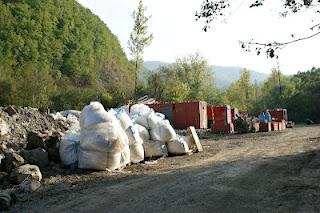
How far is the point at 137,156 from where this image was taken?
34.7 feet

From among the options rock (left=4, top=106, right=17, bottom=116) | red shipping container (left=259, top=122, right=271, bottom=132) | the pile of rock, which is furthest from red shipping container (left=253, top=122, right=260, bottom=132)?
rock (left=4, top=106, right=17, bottom=116)

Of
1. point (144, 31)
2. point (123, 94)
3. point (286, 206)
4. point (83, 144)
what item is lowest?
point (286, 206)

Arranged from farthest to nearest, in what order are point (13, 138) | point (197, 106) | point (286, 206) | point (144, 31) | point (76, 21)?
point (76, 21) → point (144, 31) → point (197, 106) → point (13, 138) → point (286, 206)

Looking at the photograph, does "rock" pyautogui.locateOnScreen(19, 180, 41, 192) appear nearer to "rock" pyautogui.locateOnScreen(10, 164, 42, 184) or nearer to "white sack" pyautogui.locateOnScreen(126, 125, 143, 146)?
"rock" pyautogui.locateOnScreen(10, 164, 42, 184)

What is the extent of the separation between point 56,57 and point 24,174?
63221 mm

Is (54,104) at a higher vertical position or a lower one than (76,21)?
lower

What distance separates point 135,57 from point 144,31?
2.36m

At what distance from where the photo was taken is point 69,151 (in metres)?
9.45

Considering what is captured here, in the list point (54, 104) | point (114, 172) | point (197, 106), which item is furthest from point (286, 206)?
point (54, 104)

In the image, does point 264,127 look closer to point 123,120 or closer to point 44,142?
point 123,120

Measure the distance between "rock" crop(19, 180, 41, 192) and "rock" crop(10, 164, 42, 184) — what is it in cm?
34

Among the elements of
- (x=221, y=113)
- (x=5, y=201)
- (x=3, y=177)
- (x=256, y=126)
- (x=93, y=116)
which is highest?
(x=221, y=113)

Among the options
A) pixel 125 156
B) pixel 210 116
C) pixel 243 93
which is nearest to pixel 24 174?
pixel 125 156

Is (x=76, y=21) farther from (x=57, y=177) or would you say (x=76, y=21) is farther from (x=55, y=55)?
(x=57, y=177)
